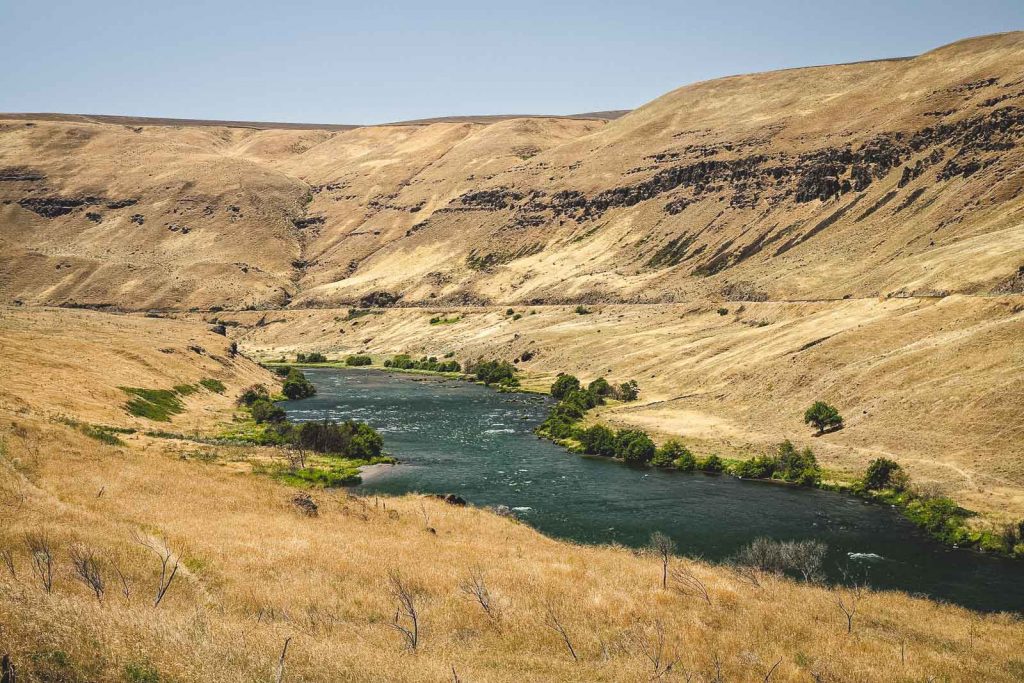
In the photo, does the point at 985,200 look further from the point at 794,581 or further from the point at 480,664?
the point at 480,664

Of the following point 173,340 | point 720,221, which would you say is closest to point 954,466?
point 173,340

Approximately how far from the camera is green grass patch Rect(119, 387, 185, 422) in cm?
5322

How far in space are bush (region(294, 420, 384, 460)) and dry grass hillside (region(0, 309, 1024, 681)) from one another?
19.8 metres

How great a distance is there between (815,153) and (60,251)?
195m

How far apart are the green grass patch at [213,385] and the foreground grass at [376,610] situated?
43.9 metres

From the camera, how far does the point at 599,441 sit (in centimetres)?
5244

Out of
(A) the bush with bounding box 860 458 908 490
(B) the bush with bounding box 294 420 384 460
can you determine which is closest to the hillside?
(A) the bush with bounding box 860 458 908 490

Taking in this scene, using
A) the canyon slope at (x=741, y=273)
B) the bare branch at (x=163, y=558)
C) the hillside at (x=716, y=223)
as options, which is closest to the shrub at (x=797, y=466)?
the canyon slope at (x=741, y=273)

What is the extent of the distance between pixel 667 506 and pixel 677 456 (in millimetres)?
9568

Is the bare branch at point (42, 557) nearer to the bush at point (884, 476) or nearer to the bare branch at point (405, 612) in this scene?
the bare branch at point (405, 612)

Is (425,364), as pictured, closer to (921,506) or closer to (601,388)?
(601,388)

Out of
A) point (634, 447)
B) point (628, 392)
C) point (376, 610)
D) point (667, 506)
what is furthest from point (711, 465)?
point (376, 610)

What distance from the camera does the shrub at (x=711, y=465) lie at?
4616 centimetres

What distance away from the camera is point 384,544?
24.8m
